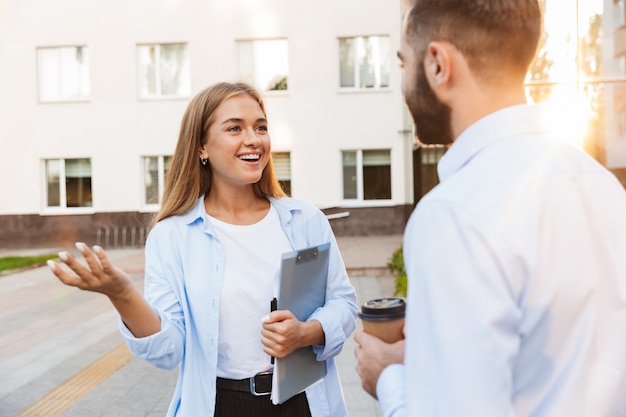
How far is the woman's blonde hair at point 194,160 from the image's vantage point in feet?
8.10

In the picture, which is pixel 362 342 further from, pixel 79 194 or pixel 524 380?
pixel 79 194

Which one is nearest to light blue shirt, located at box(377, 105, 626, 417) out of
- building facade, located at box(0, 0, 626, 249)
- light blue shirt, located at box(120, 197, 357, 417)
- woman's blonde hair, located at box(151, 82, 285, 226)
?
light blue shirt, located at box(120, 197, 357, 417)

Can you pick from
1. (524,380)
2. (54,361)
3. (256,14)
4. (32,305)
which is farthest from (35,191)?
(524,380)

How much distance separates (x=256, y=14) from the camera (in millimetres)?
18938

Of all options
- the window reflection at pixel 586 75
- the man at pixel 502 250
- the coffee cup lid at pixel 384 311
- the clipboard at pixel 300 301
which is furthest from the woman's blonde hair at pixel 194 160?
the window reflection at pixel 586 75

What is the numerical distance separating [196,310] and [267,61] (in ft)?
57.7

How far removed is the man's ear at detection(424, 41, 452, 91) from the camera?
1129 millimetres

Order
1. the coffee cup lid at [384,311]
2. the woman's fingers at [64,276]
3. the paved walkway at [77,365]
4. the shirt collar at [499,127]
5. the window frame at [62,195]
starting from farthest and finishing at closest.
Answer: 1. the window frame at [62,195]
2. the paved walkway at [77,365]
3. the woman's fingers at [64,276]
4. the coffee cup lid at [384,311]
5. the shirt collar at [499,127]

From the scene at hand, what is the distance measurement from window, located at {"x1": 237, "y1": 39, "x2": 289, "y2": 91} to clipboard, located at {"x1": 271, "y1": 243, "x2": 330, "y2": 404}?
17.3 metres

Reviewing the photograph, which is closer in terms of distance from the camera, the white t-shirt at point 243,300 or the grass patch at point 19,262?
the white t-shirt at point 243,300

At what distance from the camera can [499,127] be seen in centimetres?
111

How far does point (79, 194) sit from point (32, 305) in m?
10.5

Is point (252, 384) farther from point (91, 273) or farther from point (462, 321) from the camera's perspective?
point (462, 321)

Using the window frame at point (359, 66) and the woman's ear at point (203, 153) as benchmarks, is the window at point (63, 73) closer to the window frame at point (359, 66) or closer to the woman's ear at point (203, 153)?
the window frame at point (359, 66)
